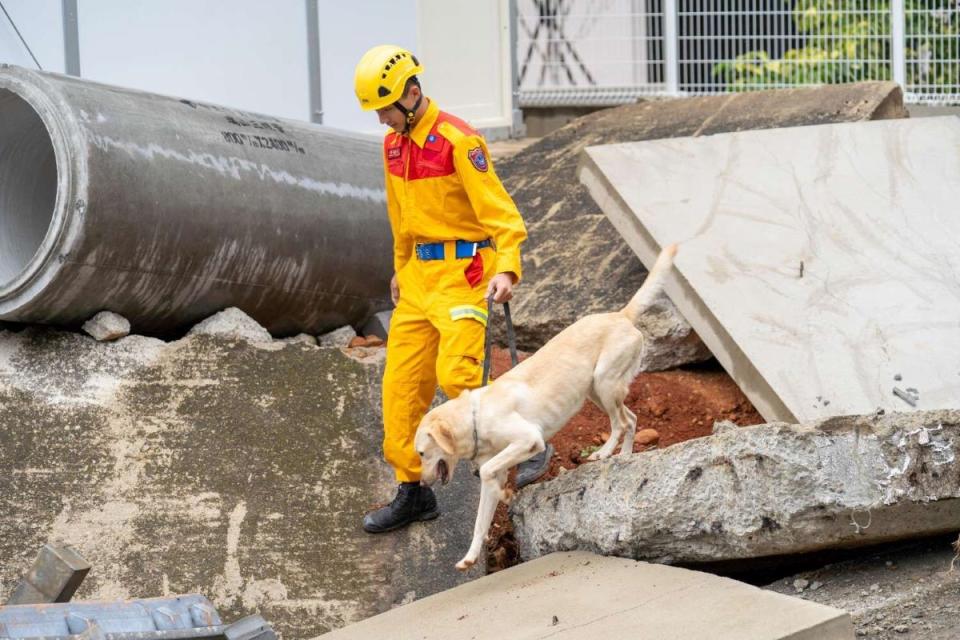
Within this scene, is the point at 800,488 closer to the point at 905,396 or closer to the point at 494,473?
the point at 494,473

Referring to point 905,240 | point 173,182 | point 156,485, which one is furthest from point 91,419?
point 905,240

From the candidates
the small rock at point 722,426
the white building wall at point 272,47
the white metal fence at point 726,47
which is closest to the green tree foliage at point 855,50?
the white metal fence at point 726,47

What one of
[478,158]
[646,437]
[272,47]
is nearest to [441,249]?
[478,158]

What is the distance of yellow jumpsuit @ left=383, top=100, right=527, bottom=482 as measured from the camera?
18.1ft

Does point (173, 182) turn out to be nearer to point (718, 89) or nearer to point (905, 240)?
point (905, 240)

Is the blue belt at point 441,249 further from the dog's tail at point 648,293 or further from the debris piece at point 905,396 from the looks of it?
the debris piece at point 905,396

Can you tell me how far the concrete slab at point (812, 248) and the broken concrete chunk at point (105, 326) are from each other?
2.72m

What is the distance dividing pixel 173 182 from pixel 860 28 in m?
7.73

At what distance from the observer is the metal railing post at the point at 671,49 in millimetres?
12508

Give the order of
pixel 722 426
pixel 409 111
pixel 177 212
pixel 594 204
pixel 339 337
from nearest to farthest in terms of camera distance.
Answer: pixel 409 111 < pixel 722 426 < pixel 177 212 < pixel 339 337 < pixel 594 204

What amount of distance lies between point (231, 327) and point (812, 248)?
306 centimetres

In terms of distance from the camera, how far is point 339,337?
7.44 metres

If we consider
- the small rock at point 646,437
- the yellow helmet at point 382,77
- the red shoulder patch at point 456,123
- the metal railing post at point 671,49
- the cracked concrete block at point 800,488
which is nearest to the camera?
the cracked concrete block at point 800,488

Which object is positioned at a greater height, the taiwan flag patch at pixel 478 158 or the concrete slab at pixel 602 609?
the taiwan flag patch at pixel 478 158
